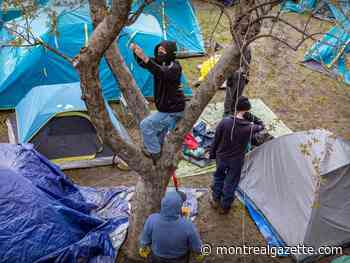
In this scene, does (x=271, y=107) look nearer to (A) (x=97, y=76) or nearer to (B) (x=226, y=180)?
(B) (x=226, y=180)

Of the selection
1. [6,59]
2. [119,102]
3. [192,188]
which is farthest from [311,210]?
[6,59]

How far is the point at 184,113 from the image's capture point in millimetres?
4207

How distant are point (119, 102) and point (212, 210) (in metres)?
3.64

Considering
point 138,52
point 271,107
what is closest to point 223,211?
point 138,52

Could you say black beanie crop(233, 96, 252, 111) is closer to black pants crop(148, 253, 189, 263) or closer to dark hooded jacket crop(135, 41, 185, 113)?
dark hooded jacket crop(135, 41, 185, 113)

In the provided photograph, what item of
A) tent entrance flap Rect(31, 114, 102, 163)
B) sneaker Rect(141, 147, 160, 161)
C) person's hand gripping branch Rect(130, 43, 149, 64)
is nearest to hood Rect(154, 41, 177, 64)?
person's hand gripping branch Rect(130, 43, 149, 64)

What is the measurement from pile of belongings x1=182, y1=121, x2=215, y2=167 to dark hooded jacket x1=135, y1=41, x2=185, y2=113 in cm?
244

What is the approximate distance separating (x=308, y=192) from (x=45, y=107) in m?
4.14

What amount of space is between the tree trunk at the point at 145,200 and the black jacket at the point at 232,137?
1.08m

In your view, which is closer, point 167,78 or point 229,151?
point 167,78

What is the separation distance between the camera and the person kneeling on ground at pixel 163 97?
3932 mm

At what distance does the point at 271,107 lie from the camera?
8625 millimetres

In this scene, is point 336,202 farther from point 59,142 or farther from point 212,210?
point 59,142

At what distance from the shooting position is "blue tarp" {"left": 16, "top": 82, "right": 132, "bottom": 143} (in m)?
6.50
